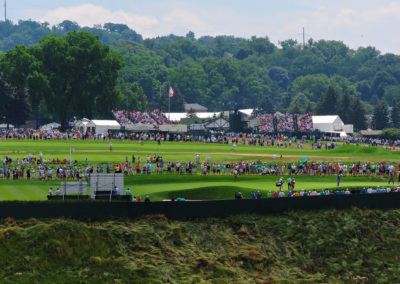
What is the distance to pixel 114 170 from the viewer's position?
6009cm

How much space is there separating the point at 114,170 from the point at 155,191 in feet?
30.6

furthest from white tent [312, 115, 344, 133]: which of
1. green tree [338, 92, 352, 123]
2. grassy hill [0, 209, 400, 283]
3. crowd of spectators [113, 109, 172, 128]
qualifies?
grassy hill [0, 209, 400, 283]

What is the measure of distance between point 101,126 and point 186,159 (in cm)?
3682

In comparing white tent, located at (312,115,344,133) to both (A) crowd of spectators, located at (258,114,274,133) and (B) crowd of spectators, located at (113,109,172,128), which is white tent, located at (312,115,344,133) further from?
(B) crowd of spectators, located at (113,109,172,128)

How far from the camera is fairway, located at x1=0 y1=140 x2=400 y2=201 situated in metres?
50.9

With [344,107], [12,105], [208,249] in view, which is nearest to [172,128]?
[12,105]

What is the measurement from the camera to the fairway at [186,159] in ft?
167

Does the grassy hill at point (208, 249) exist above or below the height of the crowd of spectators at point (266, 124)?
below

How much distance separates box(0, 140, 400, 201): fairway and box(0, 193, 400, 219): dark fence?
6476 mm

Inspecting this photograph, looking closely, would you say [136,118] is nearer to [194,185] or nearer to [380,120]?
[380,120]

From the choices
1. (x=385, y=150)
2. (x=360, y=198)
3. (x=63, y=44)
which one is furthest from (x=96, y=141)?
(x=360, y=198)

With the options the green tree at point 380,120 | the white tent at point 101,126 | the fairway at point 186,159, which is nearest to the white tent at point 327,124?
the green tree at point 380,120

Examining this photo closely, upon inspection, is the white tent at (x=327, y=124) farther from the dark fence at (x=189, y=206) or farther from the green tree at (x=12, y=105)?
the dark fence at (x=189, y=206)

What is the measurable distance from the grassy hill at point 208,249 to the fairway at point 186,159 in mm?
8493
